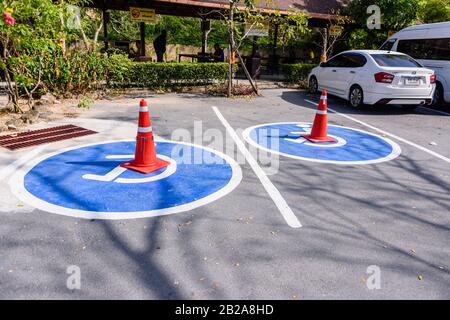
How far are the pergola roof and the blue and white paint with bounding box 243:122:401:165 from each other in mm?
8916

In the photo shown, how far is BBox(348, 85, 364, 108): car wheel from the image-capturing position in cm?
986

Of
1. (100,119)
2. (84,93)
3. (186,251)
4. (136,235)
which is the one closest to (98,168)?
(136,235)

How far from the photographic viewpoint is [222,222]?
362cm

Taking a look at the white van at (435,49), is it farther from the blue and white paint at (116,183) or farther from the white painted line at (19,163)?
the white painted line at (19,163)

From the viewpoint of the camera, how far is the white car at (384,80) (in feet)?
29.7

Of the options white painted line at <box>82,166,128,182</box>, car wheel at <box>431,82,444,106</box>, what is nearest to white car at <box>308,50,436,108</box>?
car wheel at <box>431,82,444,106</box>

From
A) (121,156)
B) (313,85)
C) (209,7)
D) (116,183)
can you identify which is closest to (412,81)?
(313,85)

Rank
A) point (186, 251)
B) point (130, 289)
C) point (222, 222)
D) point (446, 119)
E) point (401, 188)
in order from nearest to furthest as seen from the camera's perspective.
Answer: point (130, 289), point (186, 251), point (222, 222), point (401, 188), point (446, 119)

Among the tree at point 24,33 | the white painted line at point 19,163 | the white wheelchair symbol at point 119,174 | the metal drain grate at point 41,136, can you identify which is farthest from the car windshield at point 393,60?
the white painted line at point 19,163

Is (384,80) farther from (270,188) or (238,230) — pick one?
(238,230)

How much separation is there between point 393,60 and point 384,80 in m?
0.99

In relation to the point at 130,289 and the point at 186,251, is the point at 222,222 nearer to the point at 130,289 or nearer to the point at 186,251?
the point at 186,251

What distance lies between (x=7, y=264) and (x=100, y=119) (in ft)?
18.1
